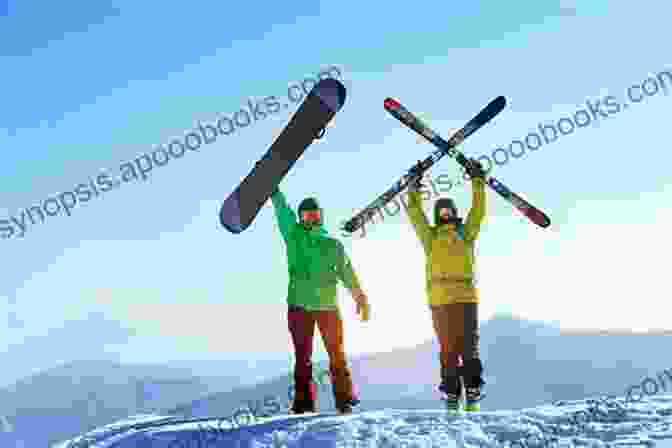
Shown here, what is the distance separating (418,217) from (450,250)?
0.59 meters

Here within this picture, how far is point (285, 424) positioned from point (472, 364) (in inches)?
107

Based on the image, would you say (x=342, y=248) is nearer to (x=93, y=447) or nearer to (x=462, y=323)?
(x=462, y=323)

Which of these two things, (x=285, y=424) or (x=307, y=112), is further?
(x=307, y=112)

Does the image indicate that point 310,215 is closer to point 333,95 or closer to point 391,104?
point 333,95

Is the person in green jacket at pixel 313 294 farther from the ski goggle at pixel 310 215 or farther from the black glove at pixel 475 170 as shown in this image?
the black glove at pixel 475 170

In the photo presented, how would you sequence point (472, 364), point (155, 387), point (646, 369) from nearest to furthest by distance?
1. point (472, 364)
2. point (646, 369)
3. point (155, 387)

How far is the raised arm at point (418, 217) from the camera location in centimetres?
916

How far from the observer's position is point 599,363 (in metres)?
87.6

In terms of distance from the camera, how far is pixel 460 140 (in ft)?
34.2

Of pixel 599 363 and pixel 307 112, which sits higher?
pixel 307 112

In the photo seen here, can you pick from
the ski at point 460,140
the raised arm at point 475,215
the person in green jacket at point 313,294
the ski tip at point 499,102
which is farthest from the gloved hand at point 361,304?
the ski tip at point 499,102

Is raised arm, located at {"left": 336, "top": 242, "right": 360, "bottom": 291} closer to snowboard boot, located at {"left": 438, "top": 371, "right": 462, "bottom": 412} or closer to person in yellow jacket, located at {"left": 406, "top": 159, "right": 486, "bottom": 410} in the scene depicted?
person in yellow jacket, located at {"left": 406, "top": 159, "right": 486, "bottom": 410}

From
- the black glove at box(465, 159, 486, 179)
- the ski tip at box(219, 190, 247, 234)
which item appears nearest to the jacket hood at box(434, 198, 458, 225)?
the black glove at box(465, 159, 486, 179)

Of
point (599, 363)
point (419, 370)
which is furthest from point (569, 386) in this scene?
point (419, 370)
